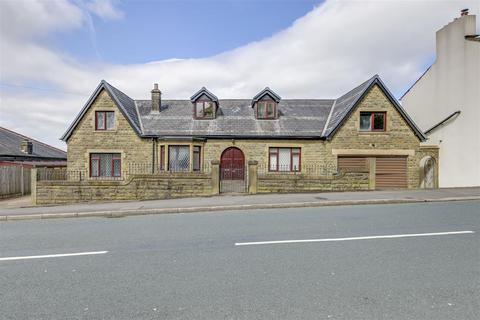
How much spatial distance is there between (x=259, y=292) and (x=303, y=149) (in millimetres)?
15112

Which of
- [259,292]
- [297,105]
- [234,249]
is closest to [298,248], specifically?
[234,249]

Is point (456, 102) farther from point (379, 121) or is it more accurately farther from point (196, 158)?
point (196, 158)

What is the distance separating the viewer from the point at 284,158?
1802 cm

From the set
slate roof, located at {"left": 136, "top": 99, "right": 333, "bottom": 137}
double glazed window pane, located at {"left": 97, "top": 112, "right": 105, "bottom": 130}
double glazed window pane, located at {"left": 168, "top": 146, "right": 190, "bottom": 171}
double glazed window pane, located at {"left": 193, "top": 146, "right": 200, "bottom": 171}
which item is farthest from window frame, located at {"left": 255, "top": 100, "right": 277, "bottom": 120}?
double glazed window pane, located at {"left": 97, "top": 112, "right": 105, "bottom": 130}

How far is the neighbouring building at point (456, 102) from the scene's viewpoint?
16281 mm

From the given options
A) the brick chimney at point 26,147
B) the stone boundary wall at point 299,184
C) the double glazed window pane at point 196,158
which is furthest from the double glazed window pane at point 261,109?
the brick chimney at point 26,147

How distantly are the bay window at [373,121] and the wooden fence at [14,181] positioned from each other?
75.6ft

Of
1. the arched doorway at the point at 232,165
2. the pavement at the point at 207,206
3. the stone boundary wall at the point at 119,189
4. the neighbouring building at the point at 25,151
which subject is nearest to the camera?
the pavement at the point at 207,206

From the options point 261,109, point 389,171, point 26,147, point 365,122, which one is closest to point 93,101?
point 261,109

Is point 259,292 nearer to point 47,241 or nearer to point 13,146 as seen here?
point 47,241

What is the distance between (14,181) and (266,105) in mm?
17604

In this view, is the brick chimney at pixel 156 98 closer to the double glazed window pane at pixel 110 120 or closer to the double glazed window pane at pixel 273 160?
the double glazed window pane at pixel 110 120

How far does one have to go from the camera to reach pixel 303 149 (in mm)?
17797

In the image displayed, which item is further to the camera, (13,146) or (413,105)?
(13,146)
